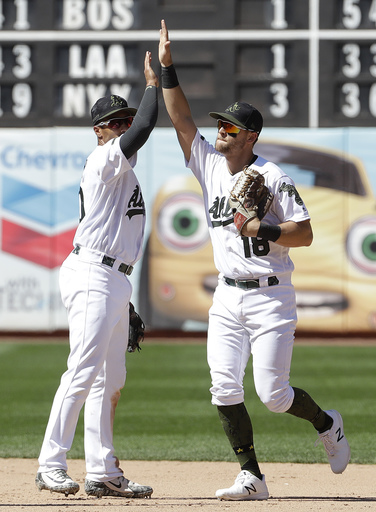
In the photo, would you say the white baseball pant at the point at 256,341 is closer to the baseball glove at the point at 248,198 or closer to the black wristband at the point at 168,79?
the baseball glove at the point at 248,198

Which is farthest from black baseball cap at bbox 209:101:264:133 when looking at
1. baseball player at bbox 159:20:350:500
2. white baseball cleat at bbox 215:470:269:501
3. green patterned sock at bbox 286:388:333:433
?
white baseball cleat at bbox 215:470:269:501

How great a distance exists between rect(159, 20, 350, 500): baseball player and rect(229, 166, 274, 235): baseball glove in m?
0.02

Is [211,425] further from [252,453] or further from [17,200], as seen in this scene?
[17,200]

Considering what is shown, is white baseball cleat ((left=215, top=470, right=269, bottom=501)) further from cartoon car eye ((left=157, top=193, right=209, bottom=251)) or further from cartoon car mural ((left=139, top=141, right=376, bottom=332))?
cartoon car eye ((left=157, top=193, right=209, bottom=251))

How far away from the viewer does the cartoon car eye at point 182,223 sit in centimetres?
1375

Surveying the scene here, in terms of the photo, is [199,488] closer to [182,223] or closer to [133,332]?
[133,332]

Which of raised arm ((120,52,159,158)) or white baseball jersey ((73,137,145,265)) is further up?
raised arm ((120,52,159,158))

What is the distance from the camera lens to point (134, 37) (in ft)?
42.3

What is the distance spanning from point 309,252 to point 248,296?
9.32 metres

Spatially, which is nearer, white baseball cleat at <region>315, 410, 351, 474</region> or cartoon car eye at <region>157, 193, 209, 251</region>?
white baseball cleat at <region>315, 410, 351, 474</region>

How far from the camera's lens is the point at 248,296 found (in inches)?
174

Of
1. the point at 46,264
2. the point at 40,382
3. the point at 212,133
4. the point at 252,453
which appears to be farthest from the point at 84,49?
the point at 252,453

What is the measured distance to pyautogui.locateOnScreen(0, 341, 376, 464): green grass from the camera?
6242mm

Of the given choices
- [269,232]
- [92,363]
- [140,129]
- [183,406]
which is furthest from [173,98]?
[183,406]
